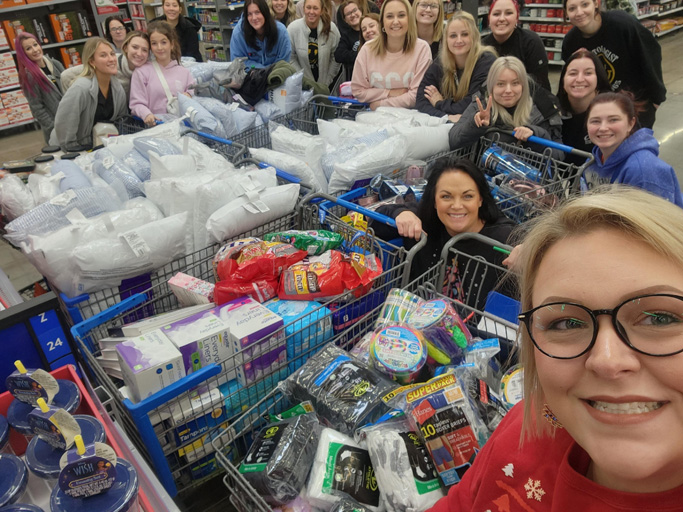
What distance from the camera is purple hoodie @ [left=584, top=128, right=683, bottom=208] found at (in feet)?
8.73

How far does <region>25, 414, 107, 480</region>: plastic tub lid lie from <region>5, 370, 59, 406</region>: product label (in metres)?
0.09

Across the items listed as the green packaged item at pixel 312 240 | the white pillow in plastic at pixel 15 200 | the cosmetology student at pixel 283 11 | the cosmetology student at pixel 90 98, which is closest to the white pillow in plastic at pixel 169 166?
the white pillow in plastic at pixel 15 200

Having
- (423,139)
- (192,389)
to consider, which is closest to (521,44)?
(423,139)

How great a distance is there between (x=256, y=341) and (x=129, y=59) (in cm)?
372

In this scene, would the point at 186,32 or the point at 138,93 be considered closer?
the point at 138,93

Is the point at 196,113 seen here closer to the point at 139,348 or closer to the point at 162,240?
the point at 162,240

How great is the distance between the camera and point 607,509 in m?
0.78

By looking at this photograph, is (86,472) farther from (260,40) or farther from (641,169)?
(260,40)

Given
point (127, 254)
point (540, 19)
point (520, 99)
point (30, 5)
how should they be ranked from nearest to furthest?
point (127, 254) < point (520, 99) < point (30, 5) < point (540, 19)

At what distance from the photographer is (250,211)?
7.87 ft

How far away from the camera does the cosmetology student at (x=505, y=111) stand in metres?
3.25

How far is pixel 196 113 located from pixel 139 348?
2.56 meters

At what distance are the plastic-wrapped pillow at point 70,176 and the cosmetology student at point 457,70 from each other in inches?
96.5

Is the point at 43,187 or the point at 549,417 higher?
the point at 43,187
